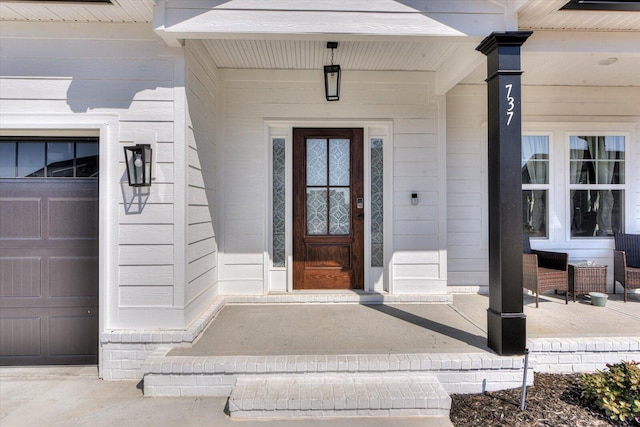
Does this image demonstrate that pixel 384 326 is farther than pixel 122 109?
Yes

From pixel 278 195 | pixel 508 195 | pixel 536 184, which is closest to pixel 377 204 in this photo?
pixel 278 195

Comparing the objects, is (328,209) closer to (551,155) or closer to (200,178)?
(200,178)

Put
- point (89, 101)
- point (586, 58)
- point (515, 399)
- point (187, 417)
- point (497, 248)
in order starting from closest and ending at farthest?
point (187, 417) < point (515, 399) < point (497, 248) < point (89, 101) < point (586, 58)

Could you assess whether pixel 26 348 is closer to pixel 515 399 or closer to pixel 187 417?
pixel 187 417

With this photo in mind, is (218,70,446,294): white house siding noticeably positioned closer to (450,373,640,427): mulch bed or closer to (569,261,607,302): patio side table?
(569,261,607,302): patio side table

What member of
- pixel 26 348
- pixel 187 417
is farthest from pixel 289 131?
pixel 26 348

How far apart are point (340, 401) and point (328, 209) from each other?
2.27 meters

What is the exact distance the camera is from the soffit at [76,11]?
262cm

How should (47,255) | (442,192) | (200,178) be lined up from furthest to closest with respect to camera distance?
1. (442,192)
2. (200,178)
3. (47,255)

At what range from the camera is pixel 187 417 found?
229 centimetres

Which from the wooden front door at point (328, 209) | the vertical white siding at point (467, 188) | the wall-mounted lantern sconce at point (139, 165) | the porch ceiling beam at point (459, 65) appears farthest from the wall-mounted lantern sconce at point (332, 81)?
the wall-mounted lantern sconce at point (139, 165)

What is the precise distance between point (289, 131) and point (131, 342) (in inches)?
105

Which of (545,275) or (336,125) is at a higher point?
(336,125)

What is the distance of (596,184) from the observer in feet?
14.8
